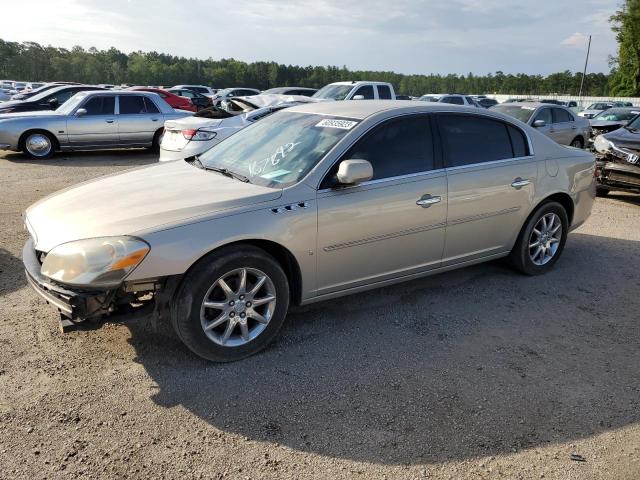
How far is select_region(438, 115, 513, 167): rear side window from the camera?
4.39 metres

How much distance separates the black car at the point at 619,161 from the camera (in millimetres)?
8500

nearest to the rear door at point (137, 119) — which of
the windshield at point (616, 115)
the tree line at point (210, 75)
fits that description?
the windshield at point (616, 115)

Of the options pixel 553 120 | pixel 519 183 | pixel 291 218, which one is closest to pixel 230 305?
pixel 291 218

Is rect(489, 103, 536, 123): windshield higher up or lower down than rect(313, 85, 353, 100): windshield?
lower down

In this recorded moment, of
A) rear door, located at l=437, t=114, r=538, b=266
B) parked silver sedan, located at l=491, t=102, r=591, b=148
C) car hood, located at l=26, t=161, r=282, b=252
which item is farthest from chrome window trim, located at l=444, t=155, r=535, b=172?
parked silver sedan, located at l=491, t=102, r=591, b=148

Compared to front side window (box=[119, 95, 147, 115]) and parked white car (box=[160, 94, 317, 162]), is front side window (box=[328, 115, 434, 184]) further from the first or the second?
front side window (box=[119, 95, 147, 115])

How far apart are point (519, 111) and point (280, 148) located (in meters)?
9.87

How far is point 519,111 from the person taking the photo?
1227cm

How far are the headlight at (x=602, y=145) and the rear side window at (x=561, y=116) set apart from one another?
12.6 feet

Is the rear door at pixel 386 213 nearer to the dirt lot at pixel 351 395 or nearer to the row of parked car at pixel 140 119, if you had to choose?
the dirt lot at pixel 351 395

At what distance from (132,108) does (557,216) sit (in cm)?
1100

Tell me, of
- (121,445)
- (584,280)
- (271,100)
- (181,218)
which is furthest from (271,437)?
(271,100)

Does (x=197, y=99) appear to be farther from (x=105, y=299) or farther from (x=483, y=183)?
(x=105, y=299)

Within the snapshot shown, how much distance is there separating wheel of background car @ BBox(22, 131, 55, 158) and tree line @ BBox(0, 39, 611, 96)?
224 ft
